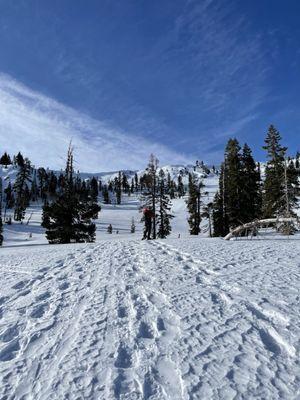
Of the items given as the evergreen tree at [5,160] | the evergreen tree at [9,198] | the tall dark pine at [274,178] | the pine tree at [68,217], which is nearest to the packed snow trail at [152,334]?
the pine tree at [68,217]

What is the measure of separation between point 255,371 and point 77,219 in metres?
22.0

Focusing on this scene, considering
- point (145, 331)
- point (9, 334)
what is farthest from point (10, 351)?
point (145, 331)

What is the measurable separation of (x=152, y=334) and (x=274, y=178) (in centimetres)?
3105

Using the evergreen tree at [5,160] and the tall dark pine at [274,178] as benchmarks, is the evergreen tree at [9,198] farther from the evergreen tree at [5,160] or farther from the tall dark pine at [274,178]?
the tall dark pine at [274,178]

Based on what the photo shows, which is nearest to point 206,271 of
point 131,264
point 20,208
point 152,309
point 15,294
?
point 131,264

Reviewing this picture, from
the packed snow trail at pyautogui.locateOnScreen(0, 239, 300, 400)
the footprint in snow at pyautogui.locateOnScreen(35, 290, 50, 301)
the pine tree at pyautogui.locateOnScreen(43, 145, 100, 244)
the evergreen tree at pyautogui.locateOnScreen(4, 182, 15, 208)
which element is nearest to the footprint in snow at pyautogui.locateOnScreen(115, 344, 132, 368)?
the packed snow trail at pyautogui.locateOnScreen(0, 239, 300, 400)

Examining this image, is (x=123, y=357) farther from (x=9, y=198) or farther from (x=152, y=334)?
(x=9, y=198)

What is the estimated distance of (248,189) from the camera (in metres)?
33.2

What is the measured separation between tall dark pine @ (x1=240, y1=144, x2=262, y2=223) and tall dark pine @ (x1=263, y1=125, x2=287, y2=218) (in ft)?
4.44

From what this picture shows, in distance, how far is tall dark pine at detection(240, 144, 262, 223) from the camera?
31.7 meters

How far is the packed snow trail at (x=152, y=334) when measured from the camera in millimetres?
2783

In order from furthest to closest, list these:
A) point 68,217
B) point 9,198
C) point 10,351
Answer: point 9,198 < point 68,217 < point 10,351

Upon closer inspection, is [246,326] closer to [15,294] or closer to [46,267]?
[15,294]

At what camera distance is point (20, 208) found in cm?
8356
